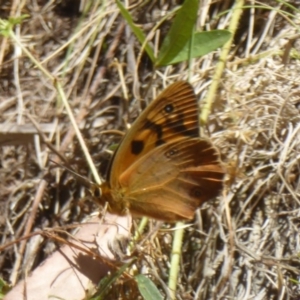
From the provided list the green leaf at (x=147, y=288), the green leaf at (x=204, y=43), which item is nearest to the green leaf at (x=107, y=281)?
the green leaf at (x=147, y=288)

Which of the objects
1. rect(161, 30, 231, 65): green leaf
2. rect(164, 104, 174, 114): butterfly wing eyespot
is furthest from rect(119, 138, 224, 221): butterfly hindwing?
rect(161, 30, 231, 65): green leaf

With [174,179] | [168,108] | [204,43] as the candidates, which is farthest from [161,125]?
[204,43]

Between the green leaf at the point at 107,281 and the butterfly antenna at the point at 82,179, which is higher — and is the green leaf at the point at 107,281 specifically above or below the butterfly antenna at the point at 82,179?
below

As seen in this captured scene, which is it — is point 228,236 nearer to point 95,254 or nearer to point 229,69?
point 95,254

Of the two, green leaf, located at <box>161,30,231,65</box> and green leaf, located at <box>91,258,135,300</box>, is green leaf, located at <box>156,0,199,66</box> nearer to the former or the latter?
green leaf, located at <box>161,30,231,65</box>

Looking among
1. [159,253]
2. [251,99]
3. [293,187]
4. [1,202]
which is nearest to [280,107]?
[251,99]

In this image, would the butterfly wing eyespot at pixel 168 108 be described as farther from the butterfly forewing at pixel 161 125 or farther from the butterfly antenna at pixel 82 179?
the butterfly antenna at pixel 82 179
